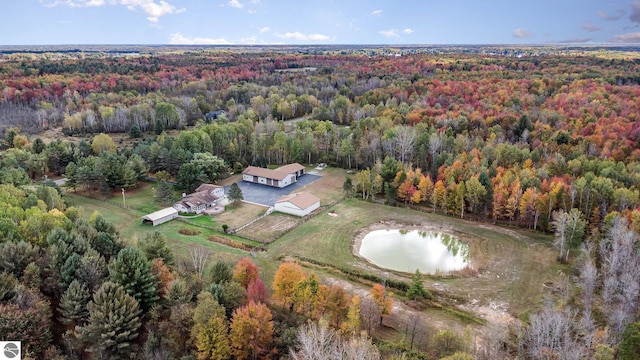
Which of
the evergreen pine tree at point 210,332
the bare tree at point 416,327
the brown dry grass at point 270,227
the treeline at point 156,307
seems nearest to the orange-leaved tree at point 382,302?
the treeline at point 156,307

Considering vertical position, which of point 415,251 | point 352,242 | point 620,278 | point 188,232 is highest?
point 620,278

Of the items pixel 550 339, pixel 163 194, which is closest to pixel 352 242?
pixel 550 339

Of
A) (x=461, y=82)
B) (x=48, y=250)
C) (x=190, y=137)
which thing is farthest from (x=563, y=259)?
(x=461, y=82)

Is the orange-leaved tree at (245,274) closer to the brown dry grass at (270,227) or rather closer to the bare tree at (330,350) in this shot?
the bare tree at (330,350)

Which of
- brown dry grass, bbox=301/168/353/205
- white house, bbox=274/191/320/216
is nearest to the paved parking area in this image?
brown dry grass, bbox=301/168/353/205

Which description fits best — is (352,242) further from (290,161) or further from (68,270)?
(290,161)

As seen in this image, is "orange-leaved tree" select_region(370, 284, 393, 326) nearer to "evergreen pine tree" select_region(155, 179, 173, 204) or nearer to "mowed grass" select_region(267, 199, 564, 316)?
"mowed grass" select_region(267, 199, 564, 316)
